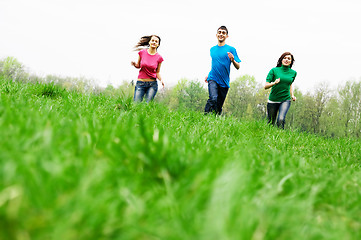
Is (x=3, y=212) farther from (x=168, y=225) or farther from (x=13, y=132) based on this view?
(x=13, y=132)

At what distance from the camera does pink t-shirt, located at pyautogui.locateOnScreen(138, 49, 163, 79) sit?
8586mm

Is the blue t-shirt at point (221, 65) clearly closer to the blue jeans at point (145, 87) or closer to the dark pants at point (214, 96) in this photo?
the dark pants at point (214, 96)

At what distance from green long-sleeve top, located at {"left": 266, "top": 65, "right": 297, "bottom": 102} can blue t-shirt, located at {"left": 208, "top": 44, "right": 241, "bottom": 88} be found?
1498 millimetres

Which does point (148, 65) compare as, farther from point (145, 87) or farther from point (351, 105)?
point (351, 105)

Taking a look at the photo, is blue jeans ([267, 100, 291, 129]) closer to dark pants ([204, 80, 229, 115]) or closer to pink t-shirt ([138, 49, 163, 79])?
dark pants ([204, 80, 229, 115])

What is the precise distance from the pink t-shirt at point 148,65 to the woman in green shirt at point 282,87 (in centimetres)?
384

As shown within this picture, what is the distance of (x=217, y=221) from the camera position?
0.72 m

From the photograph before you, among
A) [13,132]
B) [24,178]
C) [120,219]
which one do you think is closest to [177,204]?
[120,219]

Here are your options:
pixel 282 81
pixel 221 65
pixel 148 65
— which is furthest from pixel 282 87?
pixel 148 65

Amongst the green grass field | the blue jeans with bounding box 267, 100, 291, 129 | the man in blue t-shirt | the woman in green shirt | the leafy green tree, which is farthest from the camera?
the leafy green tree

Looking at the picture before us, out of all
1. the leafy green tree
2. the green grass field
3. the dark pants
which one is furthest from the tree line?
the green grass field

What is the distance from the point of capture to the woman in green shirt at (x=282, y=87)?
8766 millimetres

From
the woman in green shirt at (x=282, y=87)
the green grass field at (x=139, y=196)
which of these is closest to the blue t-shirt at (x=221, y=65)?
the woman in green shirt at (x=282, y=87)

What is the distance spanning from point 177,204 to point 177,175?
1.02 ft
